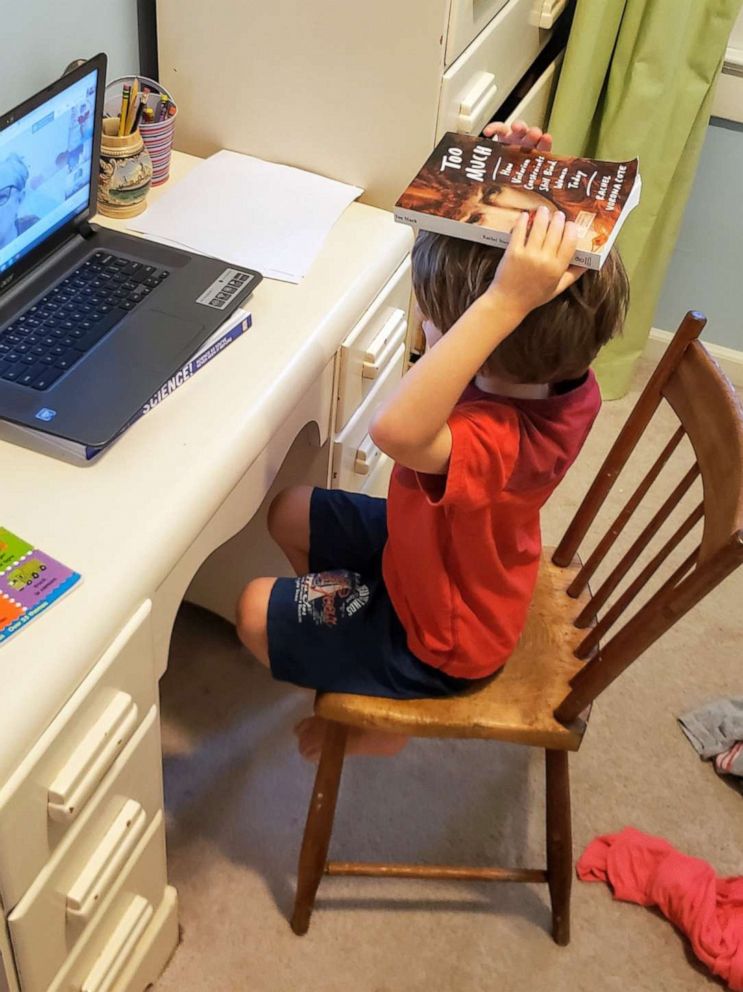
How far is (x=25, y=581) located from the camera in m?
0.78

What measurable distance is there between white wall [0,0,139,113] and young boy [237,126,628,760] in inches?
22.2

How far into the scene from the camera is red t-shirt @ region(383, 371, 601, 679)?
0.92m

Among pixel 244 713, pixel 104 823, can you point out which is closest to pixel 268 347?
pixel 104 823

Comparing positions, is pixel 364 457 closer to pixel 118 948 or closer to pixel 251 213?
pixel 251 213

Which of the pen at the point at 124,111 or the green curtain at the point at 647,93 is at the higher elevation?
the pen at the point at 124,111

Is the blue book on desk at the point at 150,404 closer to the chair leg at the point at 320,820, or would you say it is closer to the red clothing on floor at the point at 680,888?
the chair leg at the point at 320,820

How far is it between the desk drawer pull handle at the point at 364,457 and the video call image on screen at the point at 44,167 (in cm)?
51

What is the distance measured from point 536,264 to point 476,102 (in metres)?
0.57

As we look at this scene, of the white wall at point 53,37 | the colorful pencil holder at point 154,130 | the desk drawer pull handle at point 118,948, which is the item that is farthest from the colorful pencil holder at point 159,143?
the desk drawer pull handle at point 118,948

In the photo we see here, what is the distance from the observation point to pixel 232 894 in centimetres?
136

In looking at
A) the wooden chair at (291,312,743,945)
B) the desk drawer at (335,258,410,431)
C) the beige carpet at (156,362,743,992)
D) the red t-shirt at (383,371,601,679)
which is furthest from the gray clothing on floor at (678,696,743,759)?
the desk drawer at (335,258,410,431)

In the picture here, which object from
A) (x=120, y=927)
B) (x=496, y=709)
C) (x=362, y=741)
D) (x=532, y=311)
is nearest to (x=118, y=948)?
(x=120, y=927)

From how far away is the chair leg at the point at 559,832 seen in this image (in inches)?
48.4

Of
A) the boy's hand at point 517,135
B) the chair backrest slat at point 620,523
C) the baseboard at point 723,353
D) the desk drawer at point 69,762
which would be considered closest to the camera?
the desk drawer at point 69,762
